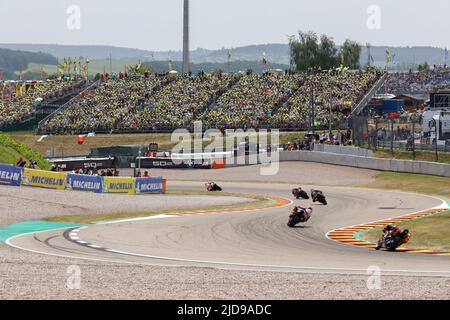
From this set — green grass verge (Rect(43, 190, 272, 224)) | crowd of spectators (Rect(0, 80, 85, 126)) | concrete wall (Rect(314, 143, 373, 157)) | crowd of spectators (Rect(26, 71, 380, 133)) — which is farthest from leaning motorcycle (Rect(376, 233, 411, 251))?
crowd of spectators (Rect(0, 80, 85, 126))

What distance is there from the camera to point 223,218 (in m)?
32.4

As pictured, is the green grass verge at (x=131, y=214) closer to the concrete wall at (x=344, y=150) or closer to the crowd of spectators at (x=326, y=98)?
the concrete wall at (x=344, y=150)

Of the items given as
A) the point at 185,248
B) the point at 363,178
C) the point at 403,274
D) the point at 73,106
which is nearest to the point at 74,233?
the point at 185,248

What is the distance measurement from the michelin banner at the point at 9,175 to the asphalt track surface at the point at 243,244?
12169 millimetres

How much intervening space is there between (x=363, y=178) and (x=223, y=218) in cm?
2205

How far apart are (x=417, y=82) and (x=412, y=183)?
38.9 meters

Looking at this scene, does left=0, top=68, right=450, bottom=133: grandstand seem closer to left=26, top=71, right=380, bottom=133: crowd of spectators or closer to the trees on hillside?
left=26, top=71, right=380, bottom=133: crowd of spectators

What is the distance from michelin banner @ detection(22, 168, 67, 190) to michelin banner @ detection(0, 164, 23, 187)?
33 centimetres

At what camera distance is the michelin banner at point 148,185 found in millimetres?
45125

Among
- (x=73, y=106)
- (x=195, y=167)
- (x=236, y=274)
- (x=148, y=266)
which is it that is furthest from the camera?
(x=73, y=106)

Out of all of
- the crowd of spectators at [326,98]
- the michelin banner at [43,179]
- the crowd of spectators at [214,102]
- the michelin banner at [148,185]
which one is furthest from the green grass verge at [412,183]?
the crowd of spectators at [214,102]

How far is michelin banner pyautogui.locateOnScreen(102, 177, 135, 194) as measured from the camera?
143ft
